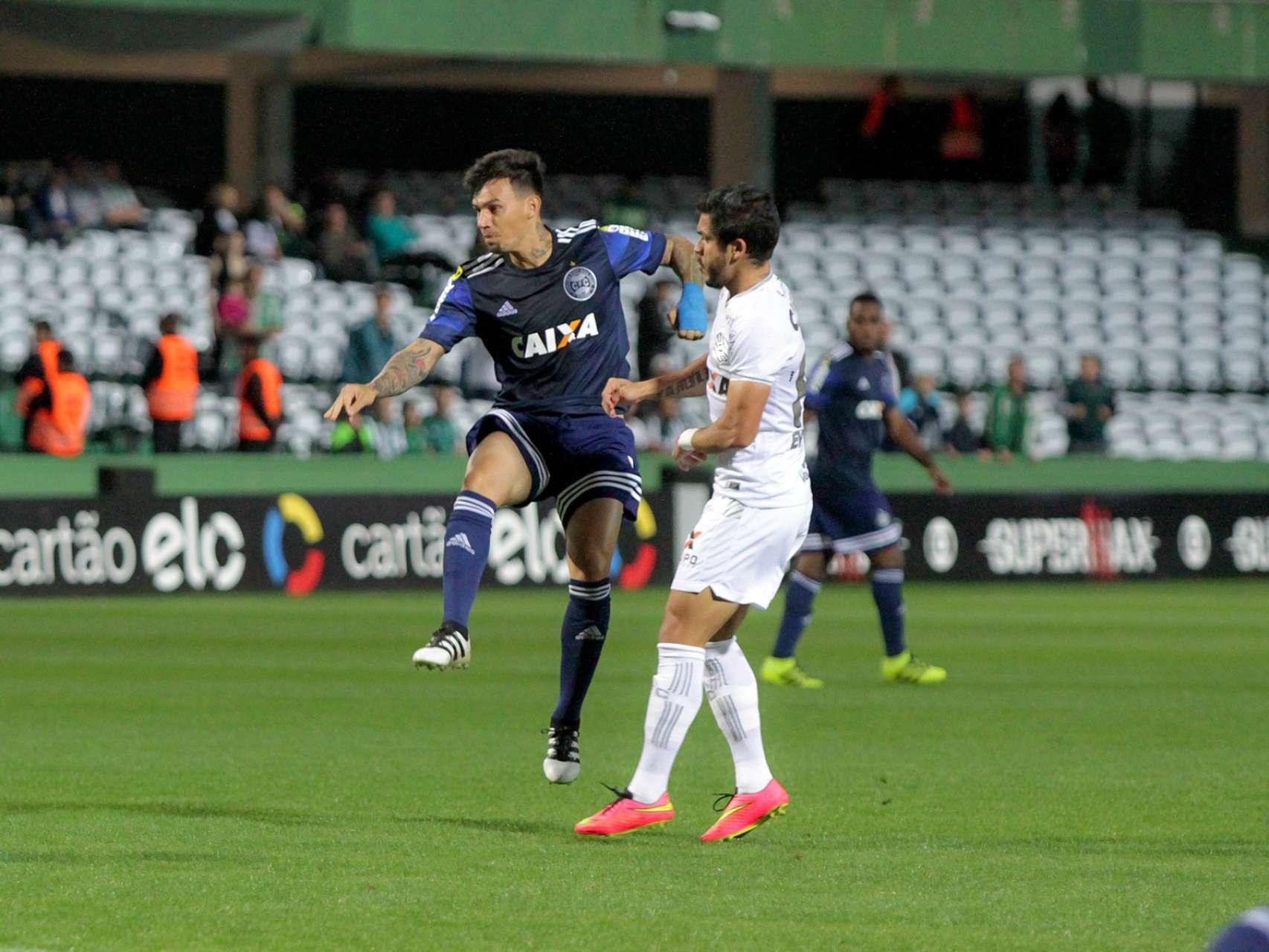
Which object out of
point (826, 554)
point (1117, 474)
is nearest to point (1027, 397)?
point (1117, 474)

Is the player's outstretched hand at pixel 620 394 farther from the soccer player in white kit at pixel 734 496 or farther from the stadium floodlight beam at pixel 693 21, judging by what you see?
the stadium floodlight beam at pixel 693 21

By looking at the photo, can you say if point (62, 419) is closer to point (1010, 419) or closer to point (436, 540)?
point (436, 540)

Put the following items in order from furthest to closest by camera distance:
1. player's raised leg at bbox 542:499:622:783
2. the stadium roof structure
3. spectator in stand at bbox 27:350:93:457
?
the stadium roof structure
spectator in stand at bbox 27:350:93:457
player's raised leg at bbox 542:499:622:783

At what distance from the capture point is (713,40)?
1188 inches

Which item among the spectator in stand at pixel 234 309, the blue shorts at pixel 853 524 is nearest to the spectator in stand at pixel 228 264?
the spectator in stand at pixel 234 309

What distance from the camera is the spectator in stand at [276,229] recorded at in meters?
26.1

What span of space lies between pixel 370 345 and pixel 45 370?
3.43m

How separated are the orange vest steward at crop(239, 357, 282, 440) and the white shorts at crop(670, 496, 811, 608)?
14986 millimetres

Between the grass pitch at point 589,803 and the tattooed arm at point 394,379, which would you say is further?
the tattooed arm at point 394,379

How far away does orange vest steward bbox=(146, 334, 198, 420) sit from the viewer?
866 inches

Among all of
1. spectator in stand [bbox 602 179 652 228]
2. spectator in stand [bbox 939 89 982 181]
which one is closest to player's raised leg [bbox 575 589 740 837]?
spectator in stand [bbox 602 179 652 228]

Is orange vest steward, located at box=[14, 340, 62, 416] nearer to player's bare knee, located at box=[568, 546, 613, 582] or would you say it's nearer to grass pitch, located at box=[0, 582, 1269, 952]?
grass pitch, located at box=[0, 582, 1269, 952]

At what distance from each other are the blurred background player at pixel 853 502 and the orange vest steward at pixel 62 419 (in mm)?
9961

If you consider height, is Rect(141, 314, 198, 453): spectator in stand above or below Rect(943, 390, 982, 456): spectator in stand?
above
